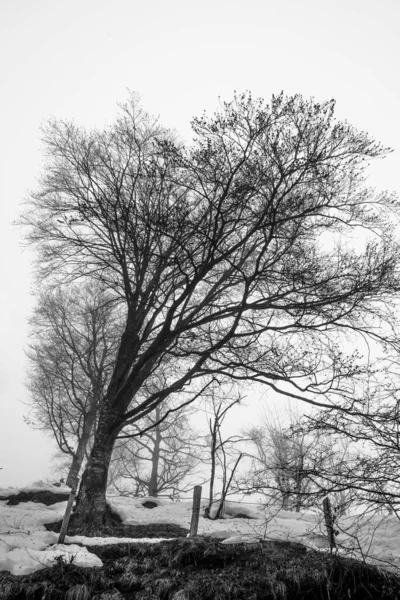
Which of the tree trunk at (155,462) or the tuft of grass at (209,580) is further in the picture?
the tree trunk at (155,462)

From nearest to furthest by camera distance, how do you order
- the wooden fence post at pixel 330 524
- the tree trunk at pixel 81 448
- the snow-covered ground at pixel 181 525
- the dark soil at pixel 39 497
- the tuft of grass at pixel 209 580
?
the tuft of grass at pixel 209 580 < the wooden fence post at pixel 330 524 < the snow-covered ground at pixel 181 525 < the dark soil at pixel 39 497 < the tree trunk at pixel 81 448

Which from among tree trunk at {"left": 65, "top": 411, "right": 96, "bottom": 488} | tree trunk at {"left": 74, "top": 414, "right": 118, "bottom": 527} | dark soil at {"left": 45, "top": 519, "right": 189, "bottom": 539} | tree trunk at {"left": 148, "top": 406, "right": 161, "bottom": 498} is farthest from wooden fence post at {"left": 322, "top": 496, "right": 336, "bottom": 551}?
tree trunk at {"left": 148, "top": 406, "right": 161, "bottom": 498}

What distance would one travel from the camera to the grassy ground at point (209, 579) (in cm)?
348

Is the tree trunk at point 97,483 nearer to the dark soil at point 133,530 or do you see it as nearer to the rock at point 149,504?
the dark soil at point 133,530

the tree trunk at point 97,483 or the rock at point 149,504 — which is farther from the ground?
the tree trunk at point 97,483

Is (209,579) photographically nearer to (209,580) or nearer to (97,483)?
(209,580)

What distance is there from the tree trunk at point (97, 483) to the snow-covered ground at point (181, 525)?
2.99 feet

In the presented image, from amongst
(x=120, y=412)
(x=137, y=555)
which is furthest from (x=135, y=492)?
(x=137, y=555)

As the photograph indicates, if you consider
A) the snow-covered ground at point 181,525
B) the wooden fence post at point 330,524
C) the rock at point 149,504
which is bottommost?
the rock at point 149,504

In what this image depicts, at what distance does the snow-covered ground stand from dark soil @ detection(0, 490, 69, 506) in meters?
0.17

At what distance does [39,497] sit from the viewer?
1141 centimetres

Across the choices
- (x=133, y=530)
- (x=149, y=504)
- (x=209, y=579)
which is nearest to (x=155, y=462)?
(x=149, y=504)

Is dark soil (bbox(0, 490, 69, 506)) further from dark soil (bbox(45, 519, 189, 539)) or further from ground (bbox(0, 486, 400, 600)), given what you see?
Result: ground (bbox(0, 486, 400, 600))

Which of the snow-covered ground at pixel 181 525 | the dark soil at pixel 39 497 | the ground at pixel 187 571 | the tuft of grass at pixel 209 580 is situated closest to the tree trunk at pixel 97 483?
the snow-covered ground at pixel 181 525
